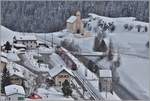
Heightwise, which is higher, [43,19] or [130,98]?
[43,19]

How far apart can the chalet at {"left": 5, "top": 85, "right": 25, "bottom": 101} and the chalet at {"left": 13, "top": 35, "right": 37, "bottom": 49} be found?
0.85 ft

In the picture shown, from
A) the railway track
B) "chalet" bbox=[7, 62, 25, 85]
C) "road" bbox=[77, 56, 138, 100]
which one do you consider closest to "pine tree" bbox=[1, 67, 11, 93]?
"chalet" bbox=[7, 62, 25, 85]

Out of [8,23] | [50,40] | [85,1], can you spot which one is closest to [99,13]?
[85,1]

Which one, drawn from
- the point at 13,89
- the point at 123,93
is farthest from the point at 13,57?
the point at 123,93

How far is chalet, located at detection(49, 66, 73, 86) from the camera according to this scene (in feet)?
11.6

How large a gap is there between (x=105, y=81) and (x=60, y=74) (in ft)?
0.93

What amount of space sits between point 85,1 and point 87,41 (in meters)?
0.25

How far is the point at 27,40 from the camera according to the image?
3.55 metres

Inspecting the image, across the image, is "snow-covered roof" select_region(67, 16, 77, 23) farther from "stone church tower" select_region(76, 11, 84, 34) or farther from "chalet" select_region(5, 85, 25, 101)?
"chalet" select_region(5, 85, 25, 101)

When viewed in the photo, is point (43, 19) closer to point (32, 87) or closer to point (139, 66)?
point (32, 87)

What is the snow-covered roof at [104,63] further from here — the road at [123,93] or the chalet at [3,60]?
the chalet at [3,60]

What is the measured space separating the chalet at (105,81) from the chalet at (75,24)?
0.28 meters

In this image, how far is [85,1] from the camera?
3.54m

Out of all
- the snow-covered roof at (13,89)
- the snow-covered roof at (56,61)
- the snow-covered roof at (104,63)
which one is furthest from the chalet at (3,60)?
the snow-covered roof at (104,63)
